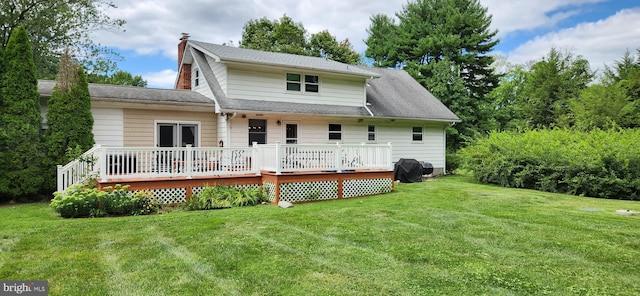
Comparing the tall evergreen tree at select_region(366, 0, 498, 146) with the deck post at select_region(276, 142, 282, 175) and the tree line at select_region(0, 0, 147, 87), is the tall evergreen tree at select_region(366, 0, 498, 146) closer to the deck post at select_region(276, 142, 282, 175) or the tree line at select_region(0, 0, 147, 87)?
the deck post at select_region(276, 142, 282, 175)

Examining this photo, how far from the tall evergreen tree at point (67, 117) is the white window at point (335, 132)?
8.59 meters

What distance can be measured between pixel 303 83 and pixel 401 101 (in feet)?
18.5

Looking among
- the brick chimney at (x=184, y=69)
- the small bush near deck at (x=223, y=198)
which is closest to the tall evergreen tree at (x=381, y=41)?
the brick chimney at (x=184, y=69)

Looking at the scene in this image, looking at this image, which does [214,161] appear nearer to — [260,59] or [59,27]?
[260,59]

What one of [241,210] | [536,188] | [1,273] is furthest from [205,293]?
[536,188]

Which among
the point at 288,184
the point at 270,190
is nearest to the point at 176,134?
the point at 270,190

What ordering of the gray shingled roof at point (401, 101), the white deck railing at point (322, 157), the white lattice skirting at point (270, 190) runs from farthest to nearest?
the gray shingled roof at point (401, 101) → the white deck railing at point (322, 157) → the white lattice skirting at point (270, 190)

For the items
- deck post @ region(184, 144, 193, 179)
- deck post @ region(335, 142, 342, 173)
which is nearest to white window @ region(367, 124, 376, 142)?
deck post @ region(335, 142, 342, 173)

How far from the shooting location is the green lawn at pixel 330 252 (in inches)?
157

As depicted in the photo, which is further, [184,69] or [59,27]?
[59,27]

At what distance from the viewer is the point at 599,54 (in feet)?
104

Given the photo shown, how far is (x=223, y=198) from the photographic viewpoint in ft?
31.6

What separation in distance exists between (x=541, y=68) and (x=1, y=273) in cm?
3452

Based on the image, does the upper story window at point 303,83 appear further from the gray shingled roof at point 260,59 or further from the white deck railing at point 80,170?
the white deck railing at point 80,170
